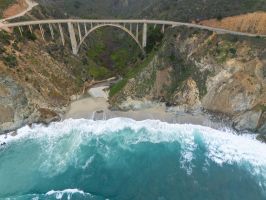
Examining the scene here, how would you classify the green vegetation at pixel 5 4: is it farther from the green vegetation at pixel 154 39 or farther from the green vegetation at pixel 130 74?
the green vegetation at pixel 154 39

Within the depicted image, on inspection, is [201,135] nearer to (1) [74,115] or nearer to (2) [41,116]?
(1) [74,115]

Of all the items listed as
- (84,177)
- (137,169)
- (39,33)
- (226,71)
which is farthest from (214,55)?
(39,33)

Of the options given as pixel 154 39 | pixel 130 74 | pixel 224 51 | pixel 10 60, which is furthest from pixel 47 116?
pixel 224 51

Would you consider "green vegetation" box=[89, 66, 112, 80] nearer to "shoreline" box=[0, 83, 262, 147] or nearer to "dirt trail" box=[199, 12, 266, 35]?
"shoreline" box=[0, 83, 262, 147]

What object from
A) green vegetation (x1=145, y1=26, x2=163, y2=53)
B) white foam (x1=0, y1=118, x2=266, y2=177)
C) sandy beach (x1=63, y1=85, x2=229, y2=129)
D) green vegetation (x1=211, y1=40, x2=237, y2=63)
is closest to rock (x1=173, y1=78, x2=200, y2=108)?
sandy beach (x1=63, y1=85, x2=229, y2=129)

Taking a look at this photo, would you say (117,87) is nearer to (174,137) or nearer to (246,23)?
(174,137)

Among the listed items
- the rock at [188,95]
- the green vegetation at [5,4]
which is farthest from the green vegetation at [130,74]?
the green vegetation at [5,4]
